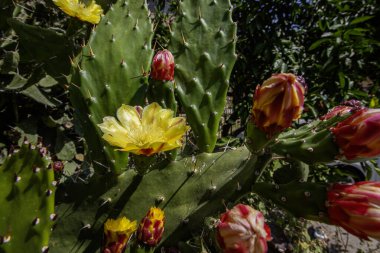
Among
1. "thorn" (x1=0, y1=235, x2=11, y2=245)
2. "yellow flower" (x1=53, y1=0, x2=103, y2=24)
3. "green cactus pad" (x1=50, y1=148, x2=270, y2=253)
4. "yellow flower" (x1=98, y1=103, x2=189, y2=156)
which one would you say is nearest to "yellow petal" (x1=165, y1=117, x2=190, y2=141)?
"yellow flower" (x1=98, y1=103, x2=189, y2=156)

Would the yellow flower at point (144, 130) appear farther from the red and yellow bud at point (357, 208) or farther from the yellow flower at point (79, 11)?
the yellow flower at point (79, 11)

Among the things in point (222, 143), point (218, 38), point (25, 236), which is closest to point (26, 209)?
point (25, 236)

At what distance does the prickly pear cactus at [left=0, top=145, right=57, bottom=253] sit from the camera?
0.85 meters

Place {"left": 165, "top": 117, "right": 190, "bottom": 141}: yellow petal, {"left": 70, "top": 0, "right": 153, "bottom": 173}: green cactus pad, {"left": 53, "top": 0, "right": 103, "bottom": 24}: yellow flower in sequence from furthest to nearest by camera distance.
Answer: {"left": 53, "top": 0, "right": 103, "bottom": 24}: yellow flower
{"left": 70, "top": 0, "right": 153, "bottom": 173}: green cactus pad
{"left": 165, "top": 117, "right": 190, "bottom": 141}: yellow petal

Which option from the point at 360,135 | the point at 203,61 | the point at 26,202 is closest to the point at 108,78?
the point at 203,61

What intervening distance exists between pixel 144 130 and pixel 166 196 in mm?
174

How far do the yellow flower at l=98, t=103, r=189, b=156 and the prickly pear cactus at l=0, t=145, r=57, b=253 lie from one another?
0.16m

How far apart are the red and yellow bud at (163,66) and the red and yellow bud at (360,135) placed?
1.57ft

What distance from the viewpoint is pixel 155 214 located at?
854mm

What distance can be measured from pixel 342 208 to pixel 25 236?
2.01 feet

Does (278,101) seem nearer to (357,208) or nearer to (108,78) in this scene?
(357,208)

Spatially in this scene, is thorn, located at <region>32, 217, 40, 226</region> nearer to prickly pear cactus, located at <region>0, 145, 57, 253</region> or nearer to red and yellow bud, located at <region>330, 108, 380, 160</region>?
prickly pear cactus, located at <region>0, 145, 57, 253</region>

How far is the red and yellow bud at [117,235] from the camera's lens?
85 cm

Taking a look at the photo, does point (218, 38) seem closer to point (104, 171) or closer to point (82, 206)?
point (104, 171)
